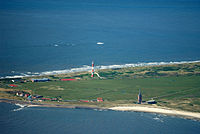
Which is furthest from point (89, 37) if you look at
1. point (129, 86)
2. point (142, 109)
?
point (142, 109)

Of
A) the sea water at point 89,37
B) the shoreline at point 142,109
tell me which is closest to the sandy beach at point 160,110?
the shoreline at point 142,109

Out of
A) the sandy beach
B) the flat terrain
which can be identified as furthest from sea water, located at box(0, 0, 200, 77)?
the sandy beach

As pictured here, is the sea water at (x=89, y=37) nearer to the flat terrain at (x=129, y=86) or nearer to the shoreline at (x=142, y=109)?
the flat terrain at (x=129, y=86)

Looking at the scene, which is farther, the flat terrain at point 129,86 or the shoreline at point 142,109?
the flat terrain at point 129,86

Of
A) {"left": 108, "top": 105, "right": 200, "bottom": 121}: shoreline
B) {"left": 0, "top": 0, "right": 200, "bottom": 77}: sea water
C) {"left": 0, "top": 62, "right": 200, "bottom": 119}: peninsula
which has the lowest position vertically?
{"left": 108, "top": 105, "right": 200, "bottom": 121}: shoreline

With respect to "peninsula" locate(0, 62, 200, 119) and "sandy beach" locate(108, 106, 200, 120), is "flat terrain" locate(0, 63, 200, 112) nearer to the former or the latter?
"peninsula" locate(0, 62, 200, 119)

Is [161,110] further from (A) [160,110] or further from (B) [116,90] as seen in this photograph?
(B) [116,90]
